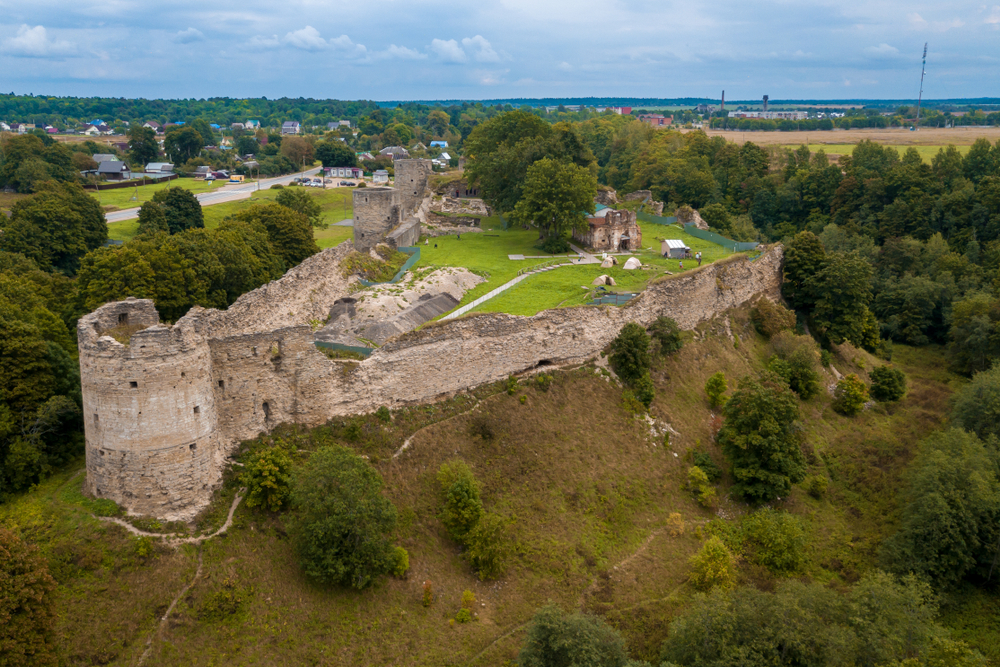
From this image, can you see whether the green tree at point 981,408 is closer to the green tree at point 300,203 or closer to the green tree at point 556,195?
the green tree at point 556,195

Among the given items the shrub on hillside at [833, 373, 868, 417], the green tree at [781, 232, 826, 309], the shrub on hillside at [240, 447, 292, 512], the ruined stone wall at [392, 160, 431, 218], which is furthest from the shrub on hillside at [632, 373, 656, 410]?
the ruined stone wall at [392, 160, 431, 218]

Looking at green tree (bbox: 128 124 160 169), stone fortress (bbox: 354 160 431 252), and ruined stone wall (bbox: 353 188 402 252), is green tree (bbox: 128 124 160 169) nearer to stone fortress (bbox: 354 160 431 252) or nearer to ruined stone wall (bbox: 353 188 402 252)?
stone fortress (bbox: 354 160 431 252)

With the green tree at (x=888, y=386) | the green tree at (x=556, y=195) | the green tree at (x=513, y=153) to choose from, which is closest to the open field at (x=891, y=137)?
the green tree at (x=513, y=153)

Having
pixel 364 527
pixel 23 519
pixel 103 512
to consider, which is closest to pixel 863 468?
pixel 364 527

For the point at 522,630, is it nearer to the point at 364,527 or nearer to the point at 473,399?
the point at 364,527

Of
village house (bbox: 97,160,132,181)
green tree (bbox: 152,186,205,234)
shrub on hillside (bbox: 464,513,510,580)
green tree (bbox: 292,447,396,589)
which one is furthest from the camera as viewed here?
village house (bbox: 97,160,132,181)
